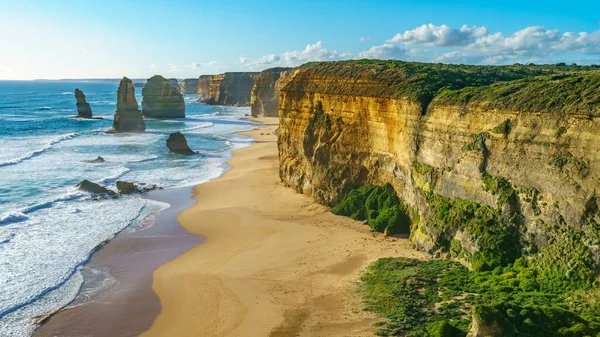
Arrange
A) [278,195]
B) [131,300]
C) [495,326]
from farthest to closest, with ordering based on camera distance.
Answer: [278,195]
[131,300]
[495,326]

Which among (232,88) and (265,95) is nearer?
(265,95)

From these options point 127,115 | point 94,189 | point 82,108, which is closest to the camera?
point 94,189

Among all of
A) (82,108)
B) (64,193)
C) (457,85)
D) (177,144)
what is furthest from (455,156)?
(82,108)

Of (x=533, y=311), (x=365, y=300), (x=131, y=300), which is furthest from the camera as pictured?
(x=131, y=300)

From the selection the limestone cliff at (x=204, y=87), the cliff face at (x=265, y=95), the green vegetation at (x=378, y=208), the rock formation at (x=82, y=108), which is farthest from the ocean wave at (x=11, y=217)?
the limestone cliff at (x=204, y=87)

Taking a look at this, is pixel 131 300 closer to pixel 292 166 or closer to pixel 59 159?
pixel 292 166

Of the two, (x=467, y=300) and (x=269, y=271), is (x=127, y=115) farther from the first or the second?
(x=467, y=300)

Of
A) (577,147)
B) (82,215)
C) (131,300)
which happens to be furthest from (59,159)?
(577,147)
